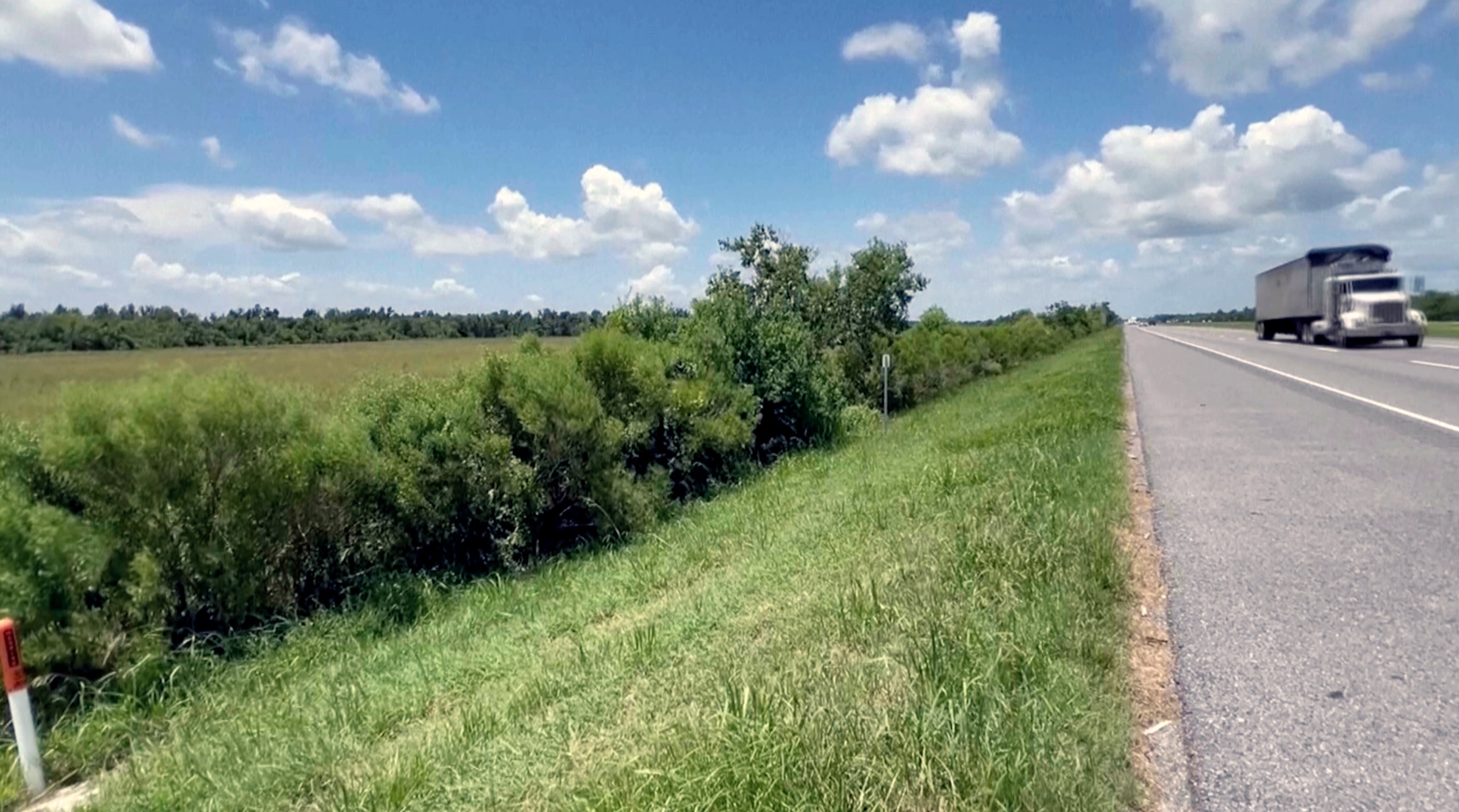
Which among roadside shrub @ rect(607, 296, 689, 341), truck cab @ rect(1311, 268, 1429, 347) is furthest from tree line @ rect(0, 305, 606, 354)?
truck cab @ rect(1311, 268, 1429, 347)

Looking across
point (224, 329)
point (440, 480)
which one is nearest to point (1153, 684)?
point (440, 480)

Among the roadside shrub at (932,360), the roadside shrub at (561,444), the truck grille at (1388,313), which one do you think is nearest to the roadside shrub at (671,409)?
the roadside shrub at (561,444)

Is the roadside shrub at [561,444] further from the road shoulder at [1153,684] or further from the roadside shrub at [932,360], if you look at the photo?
the roadside shrub at [932,360]

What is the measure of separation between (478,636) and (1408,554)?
21.7 feet

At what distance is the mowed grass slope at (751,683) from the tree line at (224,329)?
8.69 metres

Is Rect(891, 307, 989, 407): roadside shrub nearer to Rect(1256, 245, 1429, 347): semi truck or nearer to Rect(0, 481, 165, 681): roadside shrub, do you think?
Rect(1256, 245, 1429, 347): semi truck

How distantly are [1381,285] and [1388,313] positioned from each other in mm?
1388

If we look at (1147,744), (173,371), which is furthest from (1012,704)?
(173,371)

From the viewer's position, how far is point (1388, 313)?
2773cm

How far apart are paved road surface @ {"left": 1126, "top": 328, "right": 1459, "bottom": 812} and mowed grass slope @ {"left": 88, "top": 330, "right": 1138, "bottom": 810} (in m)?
0.39

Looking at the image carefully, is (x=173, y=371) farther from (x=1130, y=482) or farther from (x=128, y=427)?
(x=1130, y=482)

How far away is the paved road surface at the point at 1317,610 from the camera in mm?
2789

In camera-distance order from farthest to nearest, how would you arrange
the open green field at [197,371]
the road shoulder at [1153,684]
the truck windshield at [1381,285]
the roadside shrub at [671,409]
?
the truck windshield at [1381,285], the roadside shrub at [671,409], the open green field at [197,371], the road shoulder at [1153,684]

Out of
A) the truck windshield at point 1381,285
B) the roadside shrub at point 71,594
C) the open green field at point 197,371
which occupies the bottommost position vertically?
the roadside shrub at point 71,594
